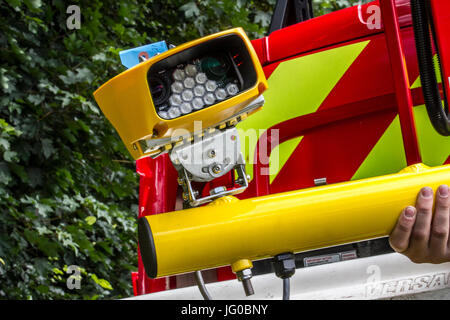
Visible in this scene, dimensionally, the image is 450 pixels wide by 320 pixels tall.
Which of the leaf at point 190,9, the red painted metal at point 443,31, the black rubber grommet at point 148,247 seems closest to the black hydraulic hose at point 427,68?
the red painted metal at point 443,31

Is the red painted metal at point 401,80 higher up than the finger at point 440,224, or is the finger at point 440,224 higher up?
the red painted metal at point 401,80

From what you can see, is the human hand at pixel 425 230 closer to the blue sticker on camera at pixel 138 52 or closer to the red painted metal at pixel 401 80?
the red painted metal at pixel 401 80

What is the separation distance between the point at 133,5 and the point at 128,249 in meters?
1.49

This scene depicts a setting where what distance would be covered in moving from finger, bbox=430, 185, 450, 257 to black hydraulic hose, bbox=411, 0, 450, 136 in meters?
0.18

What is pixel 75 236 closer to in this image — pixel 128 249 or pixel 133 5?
pixel 128 249

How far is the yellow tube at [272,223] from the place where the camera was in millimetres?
1076

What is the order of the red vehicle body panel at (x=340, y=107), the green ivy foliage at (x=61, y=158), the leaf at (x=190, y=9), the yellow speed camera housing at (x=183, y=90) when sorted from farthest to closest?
1. the leaf at (x=190, y=9)
2. the green ivy foliage at (x=61, y=158)
3. the red vehicle body panel at (x=340, y=107)
4. the yellow speed camera housing at (x=183, y=90)

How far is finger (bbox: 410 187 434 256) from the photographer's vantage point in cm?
109

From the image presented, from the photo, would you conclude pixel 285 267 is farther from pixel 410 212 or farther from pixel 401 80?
pixel 401 80

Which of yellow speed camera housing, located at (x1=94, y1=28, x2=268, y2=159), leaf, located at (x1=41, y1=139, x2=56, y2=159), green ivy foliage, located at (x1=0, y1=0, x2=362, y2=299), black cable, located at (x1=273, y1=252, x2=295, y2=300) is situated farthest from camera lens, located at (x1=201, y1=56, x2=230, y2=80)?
leaf, located at (x1=41, y1=139, x2=56, y2=159)

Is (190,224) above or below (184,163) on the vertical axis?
below

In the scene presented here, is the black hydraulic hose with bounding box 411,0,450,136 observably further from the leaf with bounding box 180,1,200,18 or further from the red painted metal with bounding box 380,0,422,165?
the leaf with bounding box 180,1,200,18
